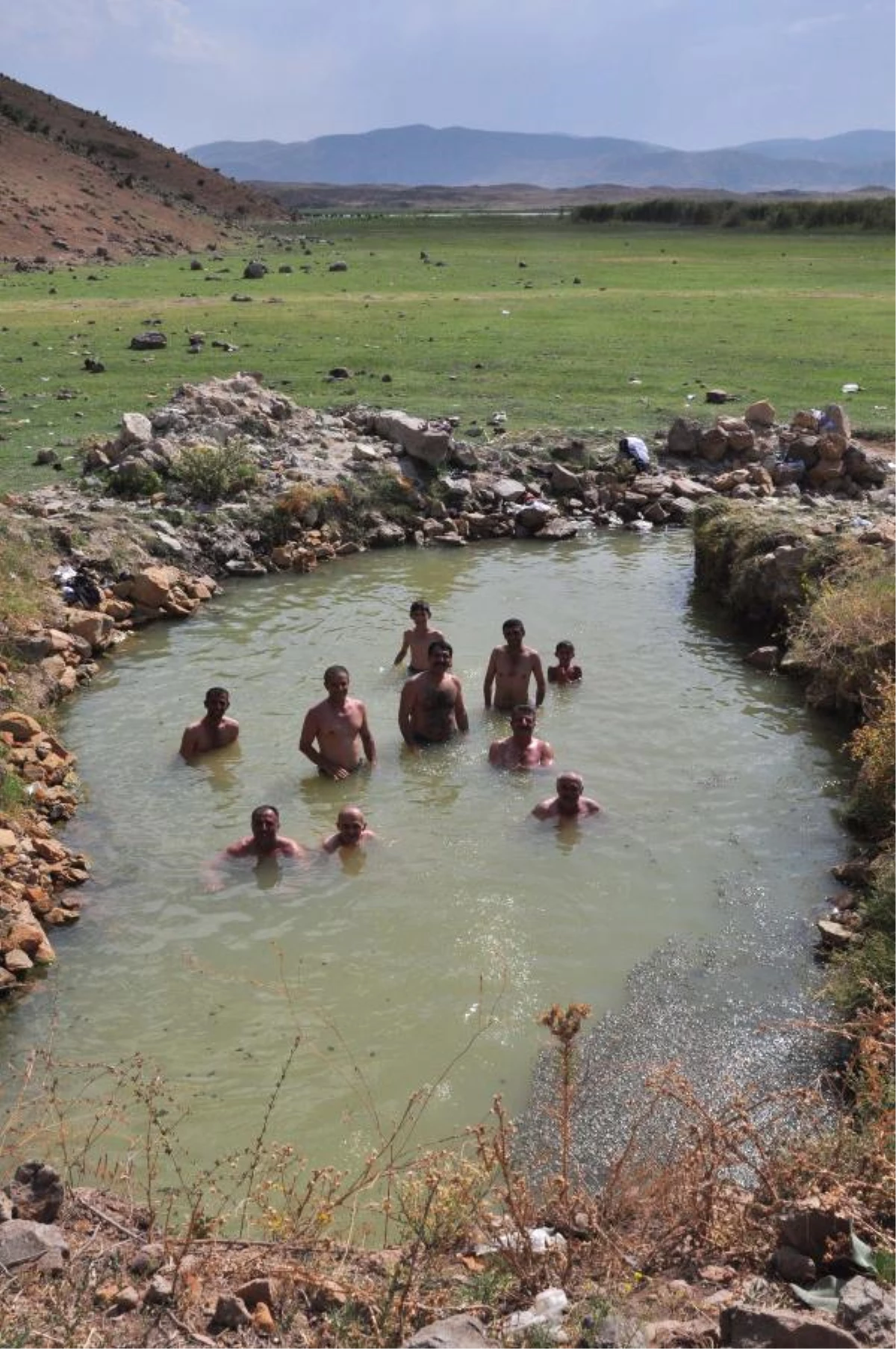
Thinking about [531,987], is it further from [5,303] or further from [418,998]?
[5,303]

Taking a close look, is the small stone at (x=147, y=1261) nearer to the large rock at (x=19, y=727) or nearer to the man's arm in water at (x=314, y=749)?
the man's arm in water at (x=314, y=749)

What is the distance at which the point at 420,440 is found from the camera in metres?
18.7

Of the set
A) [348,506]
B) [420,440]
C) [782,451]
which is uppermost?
[420,440]

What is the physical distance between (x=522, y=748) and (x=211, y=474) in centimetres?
870

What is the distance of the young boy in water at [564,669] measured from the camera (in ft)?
40.1

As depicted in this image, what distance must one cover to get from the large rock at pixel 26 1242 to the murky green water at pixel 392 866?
1583 mm

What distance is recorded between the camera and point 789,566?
13.6m

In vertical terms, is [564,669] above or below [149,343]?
below

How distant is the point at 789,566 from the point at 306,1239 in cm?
1070

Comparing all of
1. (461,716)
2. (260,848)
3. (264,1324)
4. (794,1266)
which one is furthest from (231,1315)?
(461,716)

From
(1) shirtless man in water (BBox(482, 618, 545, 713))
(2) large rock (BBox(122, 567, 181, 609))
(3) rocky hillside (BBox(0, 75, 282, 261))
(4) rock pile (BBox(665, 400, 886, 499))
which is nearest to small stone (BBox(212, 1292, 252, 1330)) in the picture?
(1) shirtless man in water (BBox(482, 618, 545, 713))

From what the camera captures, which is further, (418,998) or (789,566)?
(789,566)

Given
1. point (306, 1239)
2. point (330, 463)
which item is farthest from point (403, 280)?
point (306, 1239)

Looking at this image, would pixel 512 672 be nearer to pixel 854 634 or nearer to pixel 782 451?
pixel 854 634
